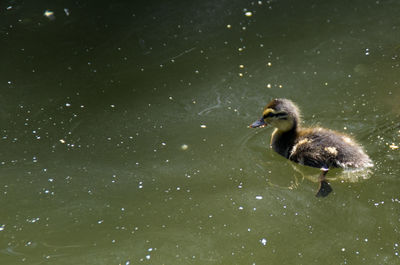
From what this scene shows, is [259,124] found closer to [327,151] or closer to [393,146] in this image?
[327,151]

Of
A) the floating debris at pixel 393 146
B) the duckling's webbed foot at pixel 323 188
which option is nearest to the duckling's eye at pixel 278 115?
the duckling's webbed foot at pixel 323 188

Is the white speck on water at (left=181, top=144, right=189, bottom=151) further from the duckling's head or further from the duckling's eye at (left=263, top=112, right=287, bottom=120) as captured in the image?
the duckling's eye at (left=263, top=112, right=287, bottom=120)

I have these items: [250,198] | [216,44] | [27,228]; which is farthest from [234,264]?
[216,44]

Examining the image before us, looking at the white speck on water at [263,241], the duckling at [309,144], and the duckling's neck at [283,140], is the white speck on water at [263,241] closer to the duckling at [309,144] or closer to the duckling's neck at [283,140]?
the duckling at [309,144]

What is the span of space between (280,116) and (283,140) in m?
0.18

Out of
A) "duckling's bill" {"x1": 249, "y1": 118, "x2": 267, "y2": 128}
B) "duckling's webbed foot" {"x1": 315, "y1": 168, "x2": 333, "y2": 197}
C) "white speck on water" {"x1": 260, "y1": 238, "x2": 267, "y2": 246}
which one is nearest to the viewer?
"white speck on water" {"x1": 260, "y1": 238, "x2": 267, "y2": 246}

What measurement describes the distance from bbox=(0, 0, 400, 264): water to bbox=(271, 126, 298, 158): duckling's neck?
0.07m

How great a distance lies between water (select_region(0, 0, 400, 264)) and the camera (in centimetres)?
307

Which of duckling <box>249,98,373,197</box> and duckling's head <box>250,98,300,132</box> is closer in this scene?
duckling <box>249,98,373,197</box>

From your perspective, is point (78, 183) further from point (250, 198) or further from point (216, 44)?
point (216, 44)

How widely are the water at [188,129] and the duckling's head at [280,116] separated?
186 millimetres

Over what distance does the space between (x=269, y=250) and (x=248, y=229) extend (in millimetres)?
204

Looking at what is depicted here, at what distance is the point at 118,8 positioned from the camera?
5.55m

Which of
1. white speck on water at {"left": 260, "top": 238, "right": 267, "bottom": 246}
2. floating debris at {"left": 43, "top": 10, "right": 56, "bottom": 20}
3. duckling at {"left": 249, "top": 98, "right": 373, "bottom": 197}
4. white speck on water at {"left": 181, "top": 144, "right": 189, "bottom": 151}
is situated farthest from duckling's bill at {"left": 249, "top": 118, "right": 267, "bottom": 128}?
floating debris at {"left": 43, "top": 10, "right": 56, "bottom": 20}
